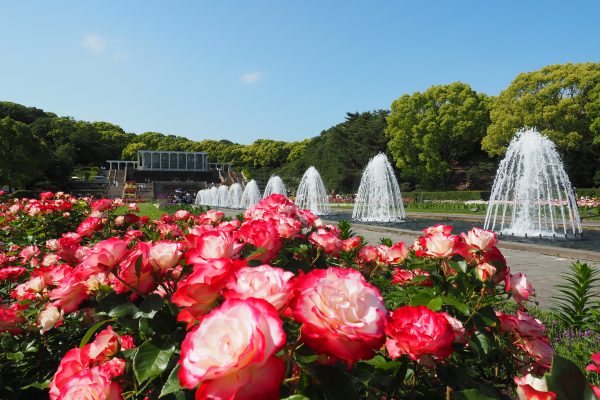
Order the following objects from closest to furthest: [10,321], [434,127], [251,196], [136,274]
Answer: [136,274] < [10,321] < [251,196] < [434,127]

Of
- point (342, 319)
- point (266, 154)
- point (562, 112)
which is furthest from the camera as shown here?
point (266, 154)

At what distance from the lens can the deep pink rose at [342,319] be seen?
30.9 inches

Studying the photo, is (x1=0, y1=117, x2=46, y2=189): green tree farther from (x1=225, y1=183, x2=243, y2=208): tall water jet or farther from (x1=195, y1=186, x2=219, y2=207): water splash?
(x1=225, y1=183, x2=243, y2=208): tall water jet

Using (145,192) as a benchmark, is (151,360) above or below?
above

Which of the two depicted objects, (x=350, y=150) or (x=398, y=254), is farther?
(x=350, y=150)

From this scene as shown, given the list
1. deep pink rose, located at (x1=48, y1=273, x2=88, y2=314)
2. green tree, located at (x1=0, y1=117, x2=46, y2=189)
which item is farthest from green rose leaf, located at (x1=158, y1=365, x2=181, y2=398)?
green tree, located at (x1=0, y1=117, x2=46, y2=189)

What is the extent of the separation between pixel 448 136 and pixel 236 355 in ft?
143

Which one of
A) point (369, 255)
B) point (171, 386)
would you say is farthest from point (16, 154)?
point (171, 386)

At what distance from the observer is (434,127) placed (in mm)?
39562

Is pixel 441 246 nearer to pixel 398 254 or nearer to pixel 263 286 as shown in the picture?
pixel 398 254

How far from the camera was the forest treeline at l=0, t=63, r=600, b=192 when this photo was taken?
2986cm

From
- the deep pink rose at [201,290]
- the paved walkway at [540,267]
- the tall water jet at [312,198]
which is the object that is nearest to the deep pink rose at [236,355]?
the deep pink rose at [201,290]

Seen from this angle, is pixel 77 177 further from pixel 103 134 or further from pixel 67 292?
pixel 67 292

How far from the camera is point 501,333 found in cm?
162
